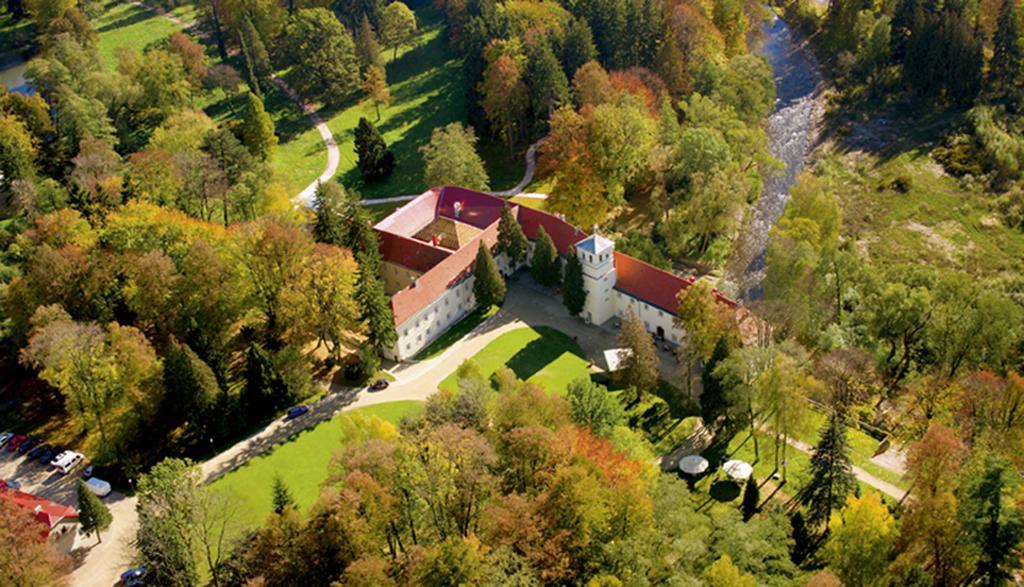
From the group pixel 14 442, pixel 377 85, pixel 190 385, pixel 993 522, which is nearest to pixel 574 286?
pixel 190 385

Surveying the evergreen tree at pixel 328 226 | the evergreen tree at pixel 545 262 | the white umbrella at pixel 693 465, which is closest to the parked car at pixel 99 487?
the evergreen tree at pixel 328 226

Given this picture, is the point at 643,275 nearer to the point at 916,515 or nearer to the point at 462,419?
the point at 462,419

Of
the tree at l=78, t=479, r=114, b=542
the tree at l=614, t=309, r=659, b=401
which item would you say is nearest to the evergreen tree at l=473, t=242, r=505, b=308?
the tree at l=614, t=309, r=659, b=401

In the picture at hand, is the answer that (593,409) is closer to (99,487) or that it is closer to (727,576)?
(727,576)

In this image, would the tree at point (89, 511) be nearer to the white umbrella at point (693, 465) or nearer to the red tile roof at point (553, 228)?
the white umbrella at point (693, 465)

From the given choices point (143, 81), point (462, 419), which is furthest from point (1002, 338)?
point (143, 81)

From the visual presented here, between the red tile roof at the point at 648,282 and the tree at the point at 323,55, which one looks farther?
the tree at the point at 323,55

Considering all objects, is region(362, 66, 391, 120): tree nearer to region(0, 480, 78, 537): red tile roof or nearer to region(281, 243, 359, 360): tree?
region(281, 243, 359, 360): tree
